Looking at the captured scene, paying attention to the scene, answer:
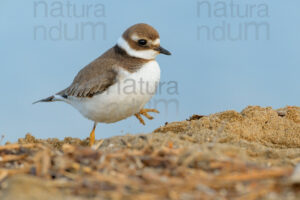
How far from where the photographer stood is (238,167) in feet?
12.2

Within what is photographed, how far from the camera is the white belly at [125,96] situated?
6.79m

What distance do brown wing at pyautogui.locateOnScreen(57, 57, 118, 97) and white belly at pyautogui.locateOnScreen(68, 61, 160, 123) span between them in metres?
0.10

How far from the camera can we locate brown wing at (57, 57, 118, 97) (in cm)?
689

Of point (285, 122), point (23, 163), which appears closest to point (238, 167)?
point (23, 163)

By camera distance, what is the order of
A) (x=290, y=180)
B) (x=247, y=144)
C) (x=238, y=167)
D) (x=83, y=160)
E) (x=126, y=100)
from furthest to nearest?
(x=126, y=100) → (x=247, y=144) → (x=83, y=160) → (x=238, y=167) → (x=290, y=180)

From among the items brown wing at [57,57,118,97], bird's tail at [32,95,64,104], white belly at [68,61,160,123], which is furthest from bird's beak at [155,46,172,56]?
bird's tail at [32,95,64,104]

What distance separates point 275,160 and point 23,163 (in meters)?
3.06

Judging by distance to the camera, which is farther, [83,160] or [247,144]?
[247,144]

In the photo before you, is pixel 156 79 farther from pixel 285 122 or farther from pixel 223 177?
pixel 223 177

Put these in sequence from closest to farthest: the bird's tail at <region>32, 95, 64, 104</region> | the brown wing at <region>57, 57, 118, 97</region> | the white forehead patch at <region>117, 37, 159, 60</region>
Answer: the brown wing at <region>57, 57, 118, 97</region> < the white forehead patch at <region>117, 37, 159, 60</region> < the bird's tail at <region>32, 95, 64, 104</region>

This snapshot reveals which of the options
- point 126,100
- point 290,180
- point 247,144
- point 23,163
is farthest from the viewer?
point 126,100

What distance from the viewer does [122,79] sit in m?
6.76

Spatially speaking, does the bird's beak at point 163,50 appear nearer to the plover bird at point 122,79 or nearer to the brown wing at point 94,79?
the plover bird at point 122,79

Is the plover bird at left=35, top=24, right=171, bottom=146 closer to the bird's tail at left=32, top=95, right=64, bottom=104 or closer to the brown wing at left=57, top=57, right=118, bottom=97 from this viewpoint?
the brown wing at left=57, top=57, right=118, bottom=97
